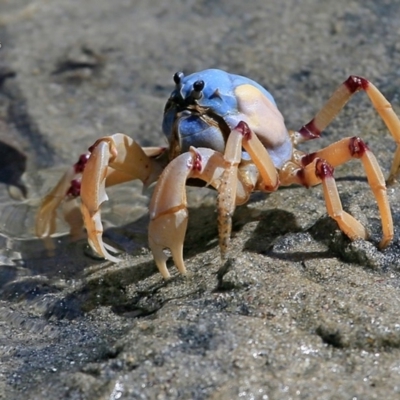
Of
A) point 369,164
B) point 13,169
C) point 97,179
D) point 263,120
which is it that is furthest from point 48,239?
point 369,164

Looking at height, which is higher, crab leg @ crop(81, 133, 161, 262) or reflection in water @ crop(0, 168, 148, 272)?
crab leg @ crop(81, 133, 161, 262)

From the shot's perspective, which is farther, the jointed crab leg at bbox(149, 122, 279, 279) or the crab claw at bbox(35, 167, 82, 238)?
the crab claw at bbox(35, 167, 82, 238)

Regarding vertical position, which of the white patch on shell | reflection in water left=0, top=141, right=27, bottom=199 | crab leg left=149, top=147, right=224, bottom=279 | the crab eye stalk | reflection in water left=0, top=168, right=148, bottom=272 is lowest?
reflection in water left=0, top=168, right=148, bottom=272

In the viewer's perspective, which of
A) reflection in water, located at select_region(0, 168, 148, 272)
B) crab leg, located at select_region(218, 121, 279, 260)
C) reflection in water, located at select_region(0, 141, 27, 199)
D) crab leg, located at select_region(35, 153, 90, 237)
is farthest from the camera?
reflection in water, located at select_region(0, 141, 27, 199)

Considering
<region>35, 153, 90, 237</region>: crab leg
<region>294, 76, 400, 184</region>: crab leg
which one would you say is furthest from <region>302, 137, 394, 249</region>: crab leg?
<region>35, 153, 90, 237</region>: crab leg

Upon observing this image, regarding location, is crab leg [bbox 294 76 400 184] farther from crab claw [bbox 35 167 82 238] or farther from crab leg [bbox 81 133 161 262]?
crab claw [bbox 35 167 82 238]

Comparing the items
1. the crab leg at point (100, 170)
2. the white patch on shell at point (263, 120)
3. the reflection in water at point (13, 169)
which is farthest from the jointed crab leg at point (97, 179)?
the white patch on shell at point (263, 120)

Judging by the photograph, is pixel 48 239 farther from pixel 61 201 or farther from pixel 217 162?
pixel 217 162

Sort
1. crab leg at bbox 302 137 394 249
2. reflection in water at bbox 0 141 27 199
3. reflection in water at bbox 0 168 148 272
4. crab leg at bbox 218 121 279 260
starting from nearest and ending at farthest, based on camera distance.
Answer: crab leg at bbox 218 121 279 260 < crab leg at bbox 302 137 394 249 < reflection in water at bbox 0 168 148 272 < reflection in water at bbox 0 141 27 199
